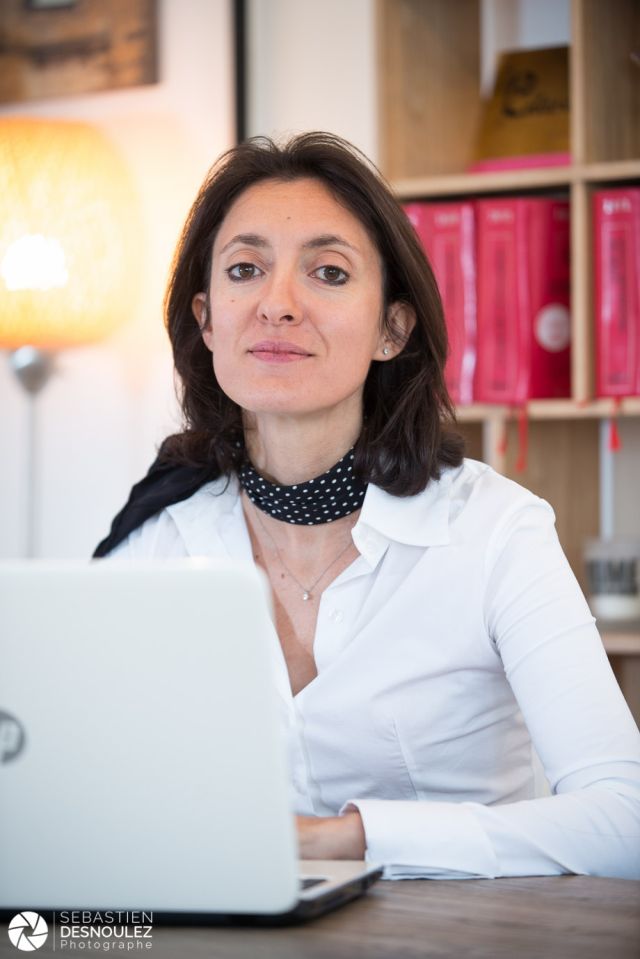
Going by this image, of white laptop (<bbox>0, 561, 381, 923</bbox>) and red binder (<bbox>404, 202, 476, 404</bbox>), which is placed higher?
red binder (<bbox>404, 202, 476, 404</bbox>)

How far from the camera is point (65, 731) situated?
2.84 ft

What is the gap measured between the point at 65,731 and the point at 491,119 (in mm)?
1927

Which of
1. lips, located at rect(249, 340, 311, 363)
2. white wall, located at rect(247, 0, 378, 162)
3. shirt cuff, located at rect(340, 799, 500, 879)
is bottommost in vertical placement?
shirt cuff, located at rect(340, 799, 500, 879)

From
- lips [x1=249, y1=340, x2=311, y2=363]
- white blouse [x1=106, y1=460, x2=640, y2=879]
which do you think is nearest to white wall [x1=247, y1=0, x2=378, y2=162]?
lips [x1=249, y1=340, x2=311, y2=363]

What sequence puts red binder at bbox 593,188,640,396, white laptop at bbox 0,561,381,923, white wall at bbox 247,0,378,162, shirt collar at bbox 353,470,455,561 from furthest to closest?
white wall at bbox 247,0,378,162, red binder at bbox 593,188,640,396, shirt collar at bbox 353,470,455,561, white laptop at bbox 0,561,381,923

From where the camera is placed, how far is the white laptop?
83 cm

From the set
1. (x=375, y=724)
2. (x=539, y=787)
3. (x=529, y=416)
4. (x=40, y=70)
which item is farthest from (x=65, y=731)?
(x=40, y=70)

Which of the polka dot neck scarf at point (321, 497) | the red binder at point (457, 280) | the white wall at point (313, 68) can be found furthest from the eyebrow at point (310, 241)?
the white wall at point (313, 68)

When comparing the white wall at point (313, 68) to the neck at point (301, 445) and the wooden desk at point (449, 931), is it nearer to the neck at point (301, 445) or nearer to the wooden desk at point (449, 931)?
the neck at point (301, 445)

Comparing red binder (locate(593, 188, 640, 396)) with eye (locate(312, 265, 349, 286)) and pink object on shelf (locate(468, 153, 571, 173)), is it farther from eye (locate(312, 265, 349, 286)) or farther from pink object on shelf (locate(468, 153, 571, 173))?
eye (locate(312, 265, 349, 286))

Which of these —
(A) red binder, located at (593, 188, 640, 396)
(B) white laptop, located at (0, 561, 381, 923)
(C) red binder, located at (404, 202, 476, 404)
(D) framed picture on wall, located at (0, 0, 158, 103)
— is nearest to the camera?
(B) white laptop, located at (0, 561, 381, 923)

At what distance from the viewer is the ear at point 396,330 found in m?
1.73

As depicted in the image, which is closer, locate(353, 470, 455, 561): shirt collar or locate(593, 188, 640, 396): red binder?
locate(353, 470, 455, 561): shirt collar

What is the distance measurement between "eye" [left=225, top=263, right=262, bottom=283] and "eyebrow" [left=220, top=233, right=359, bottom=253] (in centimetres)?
3
